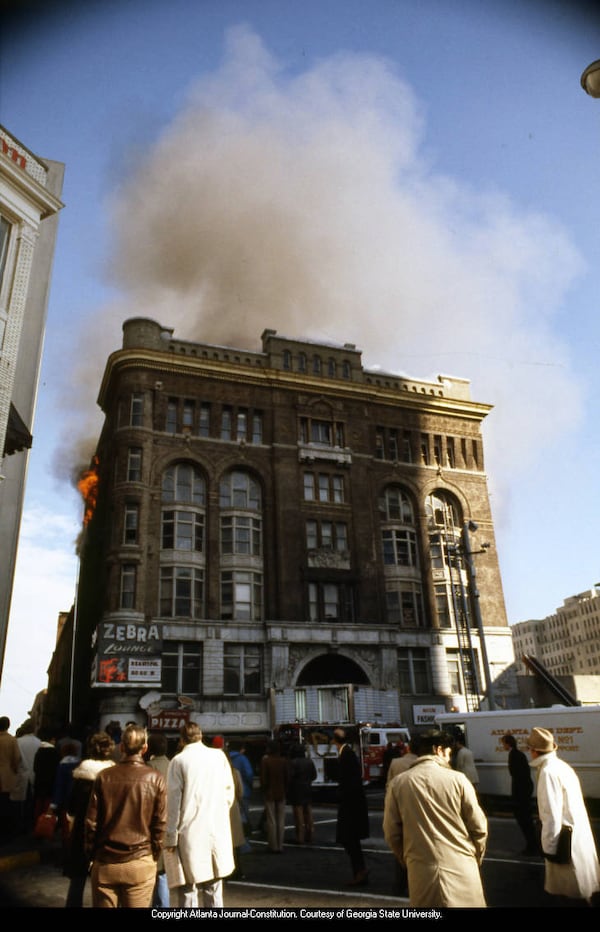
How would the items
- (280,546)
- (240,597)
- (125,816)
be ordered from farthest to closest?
(280,546) < (240,597) < (125,816)

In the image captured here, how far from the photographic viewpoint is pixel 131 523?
35.7 metres

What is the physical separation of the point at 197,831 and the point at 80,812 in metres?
1.39

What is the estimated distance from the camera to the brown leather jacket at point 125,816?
527 centimetres

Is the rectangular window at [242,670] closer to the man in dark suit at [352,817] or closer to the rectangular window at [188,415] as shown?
the rectangular window at [188,415]

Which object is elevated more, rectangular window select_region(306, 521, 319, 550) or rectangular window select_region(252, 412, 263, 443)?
rectangular window select_region(252, 412, 263, 443)

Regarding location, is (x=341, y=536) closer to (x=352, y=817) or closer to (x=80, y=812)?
(x=352, y=817)

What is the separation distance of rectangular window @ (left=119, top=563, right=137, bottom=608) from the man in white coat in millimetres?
28799

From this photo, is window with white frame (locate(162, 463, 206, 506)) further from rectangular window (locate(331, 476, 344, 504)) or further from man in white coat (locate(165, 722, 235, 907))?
man in white coat (locate(165, 722, 235, 907))

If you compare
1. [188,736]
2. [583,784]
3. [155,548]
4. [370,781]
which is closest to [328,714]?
[370,781]

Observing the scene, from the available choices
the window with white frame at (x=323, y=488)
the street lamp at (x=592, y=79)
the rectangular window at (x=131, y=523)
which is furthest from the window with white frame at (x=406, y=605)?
the street lamp at (x=592, y=79)

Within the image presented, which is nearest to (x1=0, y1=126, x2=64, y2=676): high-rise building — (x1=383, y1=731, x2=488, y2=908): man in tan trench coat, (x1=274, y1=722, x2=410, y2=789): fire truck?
(x1=274, y1=722, x2=410, y2=789): fire truck

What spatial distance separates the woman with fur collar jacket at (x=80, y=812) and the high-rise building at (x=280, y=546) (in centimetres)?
2569

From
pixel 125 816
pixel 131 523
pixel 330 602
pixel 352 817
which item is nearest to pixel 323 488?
pixel 330 602

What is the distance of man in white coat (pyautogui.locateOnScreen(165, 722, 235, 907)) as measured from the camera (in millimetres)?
6000
